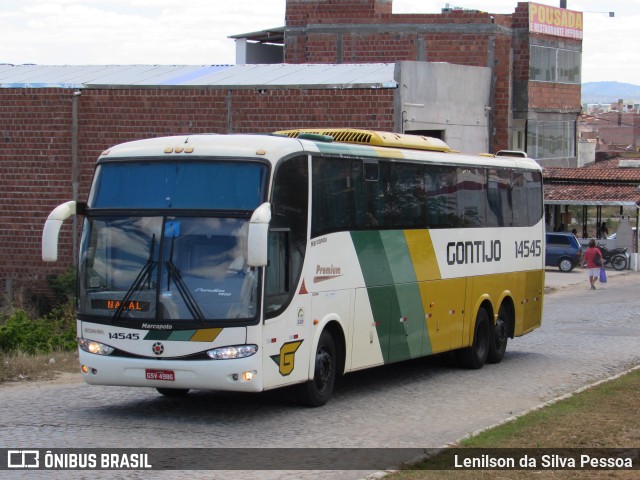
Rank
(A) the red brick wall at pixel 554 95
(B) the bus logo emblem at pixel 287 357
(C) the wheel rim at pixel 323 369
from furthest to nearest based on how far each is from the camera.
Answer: (A) the red brick wall at pixel 554 95 → (C) the wheel rim at pixel 323 369 → (B) the bus logo emblem at pixel 287 357

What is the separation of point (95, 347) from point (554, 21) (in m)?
45.0

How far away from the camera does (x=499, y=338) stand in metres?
19.2

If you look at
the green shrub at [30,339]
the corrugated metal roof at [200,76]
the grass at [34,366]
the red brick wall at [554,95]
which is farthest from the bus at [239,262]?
the red brick wall at [554,95]

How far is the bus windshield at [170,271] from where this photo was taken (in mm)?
12031

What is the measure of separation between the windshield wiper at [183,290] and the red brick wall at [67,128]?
19628mm

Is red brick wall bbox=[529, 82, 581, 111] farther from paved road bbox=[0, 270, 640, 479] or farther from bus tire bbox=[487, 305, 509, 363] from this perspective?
paved road bbox=[0, 270, 640, 479]

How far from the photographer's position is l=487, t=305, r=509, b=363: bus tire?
19005 millimetres

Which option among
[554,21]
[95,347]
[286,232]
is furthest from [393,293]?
[554,21]

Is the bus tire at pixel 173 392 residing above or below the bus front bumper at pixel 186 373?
below

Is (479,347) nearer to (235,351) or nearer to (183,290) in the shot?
(235,351)

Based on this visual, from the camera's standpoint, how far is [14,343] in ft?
64.9

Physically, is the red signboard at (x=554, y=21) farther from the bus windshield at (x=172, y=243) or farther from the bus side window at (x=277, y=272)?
the bus windshield at (x=172, y=243)

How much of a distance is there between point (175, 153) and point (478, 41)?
116ft

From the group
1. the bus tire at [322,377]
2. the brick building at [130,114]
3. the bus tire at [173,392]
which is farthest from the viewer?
the brick building at [130,114]
